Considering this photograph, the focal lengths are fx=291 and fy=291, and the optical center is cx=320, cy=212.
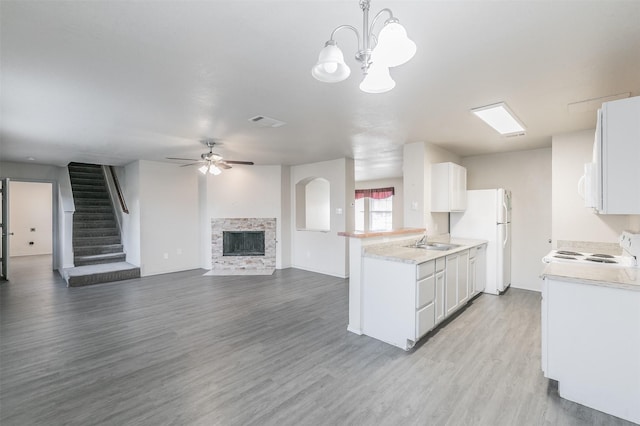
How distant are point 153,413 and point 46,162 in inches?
267

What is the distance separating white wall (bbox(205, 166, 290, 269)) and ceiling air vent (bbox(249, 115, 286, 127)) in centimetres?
311

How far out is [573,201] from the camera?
380 centimetres

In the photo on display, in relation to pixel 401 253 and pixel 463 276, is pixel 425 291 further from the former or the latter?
pixel 463 276

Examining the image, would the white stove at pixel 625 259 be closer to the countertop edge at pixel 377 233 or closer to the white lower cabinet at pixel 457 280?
the white lower cabinet at pixel 457 280

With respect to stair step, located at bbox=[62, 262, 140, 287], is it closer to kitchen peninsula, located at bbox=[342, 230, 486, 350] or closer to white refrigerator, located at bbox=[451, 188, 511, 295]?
kitchen peninsula, located at bbox=[342, 230, 486, 350]

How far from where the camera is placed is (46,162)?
6.21 meters

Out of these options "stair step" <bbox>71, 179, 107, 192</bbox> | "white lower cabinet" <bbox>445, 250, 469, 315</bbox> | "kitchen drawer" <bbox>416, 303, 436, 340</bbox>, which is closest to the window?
"white lower cabinet" <bbox>445, 250, 469, 315</bbox>

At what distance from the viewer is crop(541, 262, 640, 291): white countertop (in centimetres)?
191

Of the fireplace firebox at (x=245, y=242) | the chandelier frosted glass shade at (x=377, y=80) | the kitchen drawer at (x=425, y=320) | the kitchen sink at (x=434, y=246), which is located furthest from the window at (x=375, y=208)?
the chandelier frosted glass shade at (x=377, y=80)

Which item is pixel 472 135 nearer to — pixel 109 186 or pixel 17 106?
pixel 17 106

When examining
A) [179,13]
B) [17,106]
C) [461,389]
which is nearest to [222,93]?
[179,13]

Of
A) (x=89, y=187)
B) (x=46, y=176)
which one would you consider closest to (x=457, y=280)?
(x=46, y=176)

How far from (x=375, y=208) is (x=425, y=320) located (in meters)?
7.52

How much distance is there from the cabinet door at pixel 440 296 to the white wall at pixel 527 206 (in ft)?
8.42
